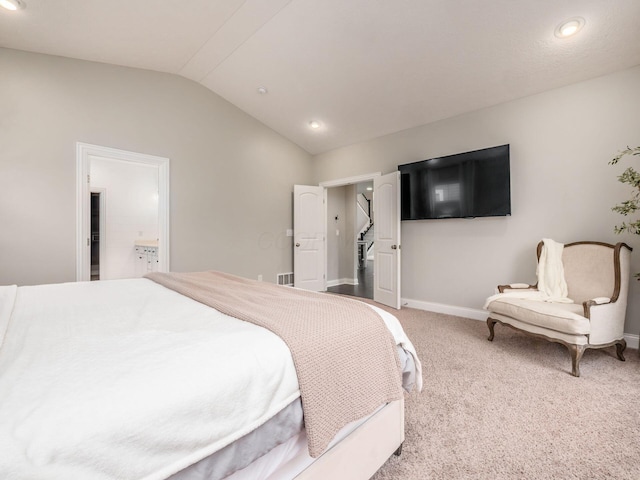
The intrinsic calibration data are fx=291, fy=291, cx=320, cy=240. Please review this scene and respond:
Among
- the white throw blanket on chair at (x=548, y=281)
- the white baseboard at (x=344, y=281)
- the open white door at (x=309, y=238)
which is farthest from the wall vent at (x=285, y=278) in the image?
the white throw blanket on chair at (x=548, y=281)

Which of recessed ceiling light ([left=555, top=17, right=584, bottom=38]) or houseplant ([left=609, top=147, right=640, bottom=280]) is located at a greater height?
recessed ceiling light ([left=555, top=17, right=584, bottom=38])

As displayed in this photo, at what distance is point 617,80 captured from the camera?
→ 8.90 ft

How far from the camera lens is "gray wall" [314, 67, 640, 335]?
9.00 feet


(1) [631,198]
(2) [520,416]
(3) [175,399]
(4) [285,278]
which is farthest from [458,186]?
(3) [175,399]

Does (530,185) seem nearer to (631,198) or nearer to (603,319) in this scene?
(631,198)

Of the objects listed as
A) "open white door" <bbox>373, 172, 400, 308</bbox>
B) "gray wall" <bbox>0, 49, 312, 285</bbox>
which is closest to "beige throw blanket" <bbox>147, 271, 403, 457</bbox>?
"gray wall" <bbox>0, 49, 312, 285</bbox>

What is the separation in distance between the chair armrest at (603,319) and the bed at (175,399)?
183cm

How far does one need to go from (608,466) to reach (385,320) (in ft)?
4.08

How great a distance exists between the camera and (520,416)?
170 centimetres

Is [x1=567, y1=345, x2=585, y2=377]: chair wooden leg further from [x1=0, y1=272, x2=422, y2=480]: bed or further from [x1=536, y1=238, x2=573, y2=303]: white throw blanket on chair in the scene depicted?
[x1=0, y1=272, x2=422, y2=480]: bed

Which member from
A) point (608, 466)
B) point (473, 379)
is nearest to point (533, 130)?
point (473, 379)

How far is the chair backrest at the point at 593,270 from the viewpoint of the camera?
2.44 m

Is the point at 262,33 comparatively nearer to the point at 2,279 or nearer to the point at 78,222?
the point at 78,222

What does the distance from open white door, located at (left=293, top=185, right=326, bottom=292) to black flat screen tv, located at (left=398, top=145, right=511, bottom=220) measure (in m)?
1.62
